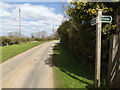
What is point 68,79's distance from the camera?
20.5 ft

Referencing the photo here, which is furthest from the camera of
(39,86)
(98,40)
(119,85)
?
(39,86)

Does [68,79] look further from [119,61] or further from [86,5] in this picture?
[86,5]

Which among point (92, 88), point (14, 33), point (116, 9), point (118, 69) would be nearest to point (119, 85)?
point (118, 69)

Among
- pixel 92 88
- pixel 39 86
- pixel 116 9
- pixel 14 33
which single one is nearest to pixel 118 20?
pixel 116 9

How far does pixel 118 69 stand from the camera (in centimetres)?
478

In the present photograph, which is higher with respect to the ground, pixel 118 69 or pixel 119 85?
pixel 118 69

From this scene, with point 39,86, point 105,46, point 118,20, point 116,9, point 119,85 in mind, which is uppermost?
point 116,9

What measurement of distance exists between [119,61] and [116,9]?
231 centimetres

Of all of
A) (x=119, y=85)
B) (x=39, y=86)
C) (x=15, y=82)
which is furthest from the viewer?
(x=15, y=82)

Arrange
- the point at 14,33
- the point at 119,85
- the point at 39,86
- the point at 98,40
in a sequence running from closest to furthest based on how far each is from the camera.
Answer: the point at 119,85, the point at 98,40, the point at 39,86, the point at 14,33

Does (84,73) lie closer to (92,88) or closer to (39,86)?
(92,88)

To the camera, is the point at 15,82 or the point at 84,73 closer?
the point at 15,82

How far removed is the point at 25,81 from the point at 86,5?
4.43m

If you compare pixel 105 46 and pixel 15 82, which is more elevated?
pixel 105 46
